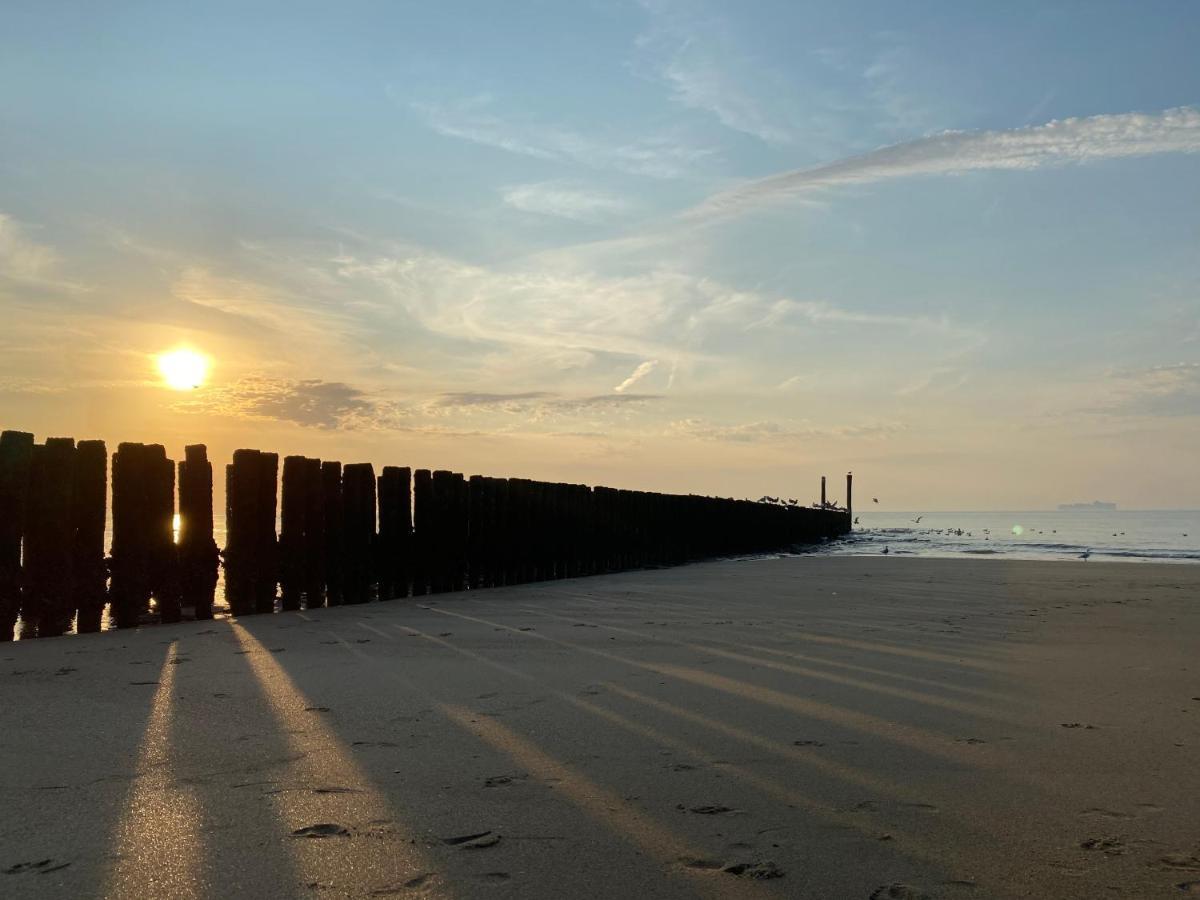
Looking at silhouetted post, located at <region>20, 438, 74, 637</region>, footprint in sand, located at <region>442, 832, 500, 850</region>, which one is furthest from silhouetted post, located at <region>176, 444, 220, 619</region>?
footprint in sand, located at <region>442, 832, 500, 850</region>

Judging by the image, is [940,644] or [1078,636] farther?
[1078,636]

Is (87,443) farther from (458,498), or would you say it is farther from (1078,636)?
(1078,636)

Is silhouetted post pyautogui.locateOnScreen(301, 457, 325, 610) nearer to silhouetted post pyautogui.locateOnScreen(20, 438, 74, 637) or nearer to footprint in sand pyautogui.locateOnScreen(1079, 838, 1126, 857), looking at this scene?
silhouetted post pyautogui.locateOnScreen(20, 438, 74, 637)

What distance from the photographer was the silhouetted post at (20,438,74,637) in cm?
699

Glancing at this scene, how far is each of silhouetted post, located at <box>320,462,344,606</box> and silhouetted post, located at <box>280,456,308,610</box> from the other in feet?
1.00

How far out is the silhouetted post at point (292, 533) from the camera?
8.90m

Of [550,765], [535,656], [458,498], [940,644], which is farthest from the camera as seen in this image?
[458,498]

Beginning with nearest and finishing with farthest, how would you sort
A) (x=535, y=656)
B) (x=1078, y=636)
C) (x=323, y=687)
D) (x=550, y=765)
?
(x=550, y=765) < (x=323, y=687) < (x=535, y=656) < (x=1078, y=636)

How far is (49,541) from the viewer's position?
7102 millimetres

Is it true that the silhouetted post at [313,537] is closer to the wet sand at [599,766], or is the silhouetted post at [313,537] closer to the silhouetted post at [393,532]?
the silhouetted post at [393,532]

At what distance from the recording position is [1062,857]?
2574mm

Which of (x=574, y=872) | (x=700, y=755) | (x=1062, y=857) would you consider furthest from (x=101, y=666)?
(x=1062, y=857)

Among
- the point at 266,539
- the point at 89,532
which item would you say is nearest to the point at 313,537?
the point at 266,539

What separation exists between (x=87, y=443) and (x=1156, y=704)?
690 cm
